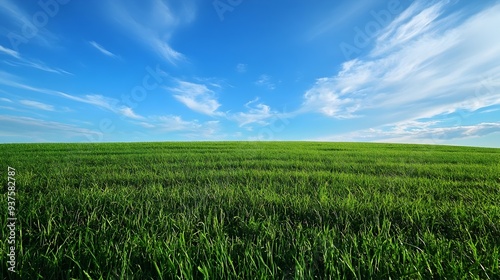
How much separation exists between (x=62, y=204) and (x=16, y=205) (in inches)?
25.0

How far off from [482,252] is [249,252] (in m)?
2.04

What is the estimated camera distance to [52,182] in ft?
16.3

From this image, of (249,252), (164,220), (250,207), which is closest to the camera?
(249,252)

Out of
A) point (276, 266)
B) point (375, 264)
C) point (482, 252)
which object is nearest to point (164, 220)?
point (276, 266)

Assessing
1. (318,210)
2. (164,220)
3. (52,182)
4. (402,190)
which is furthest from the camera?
(52,182)

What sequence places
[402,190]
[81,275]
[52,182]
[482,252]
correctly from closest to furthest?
[81,275]
[482,252]
[402,190]
[52,182]

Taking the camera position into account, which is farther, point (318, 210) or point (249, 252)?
point (318, 210)

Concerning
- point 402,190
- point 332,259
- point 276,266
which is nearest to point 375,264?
point 332,259

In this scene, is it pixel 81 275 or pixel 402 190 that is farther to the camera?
pixel 402 190

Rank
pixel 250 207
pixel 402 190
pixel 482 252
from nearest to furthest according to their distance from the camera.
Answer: pixel 482 252
pixel 250 207
pixel 402 190

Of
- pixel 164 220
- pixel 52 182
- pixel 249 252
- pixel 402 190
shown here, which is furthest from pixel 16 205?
pixel 402 190

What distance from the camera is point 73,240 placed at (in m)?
2.38

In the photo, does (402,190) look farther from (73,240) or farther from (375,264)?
(73,240)

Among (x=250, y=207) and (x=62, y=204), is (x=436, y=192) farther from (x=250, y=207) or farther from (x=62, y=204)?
(x=62, y=204)
